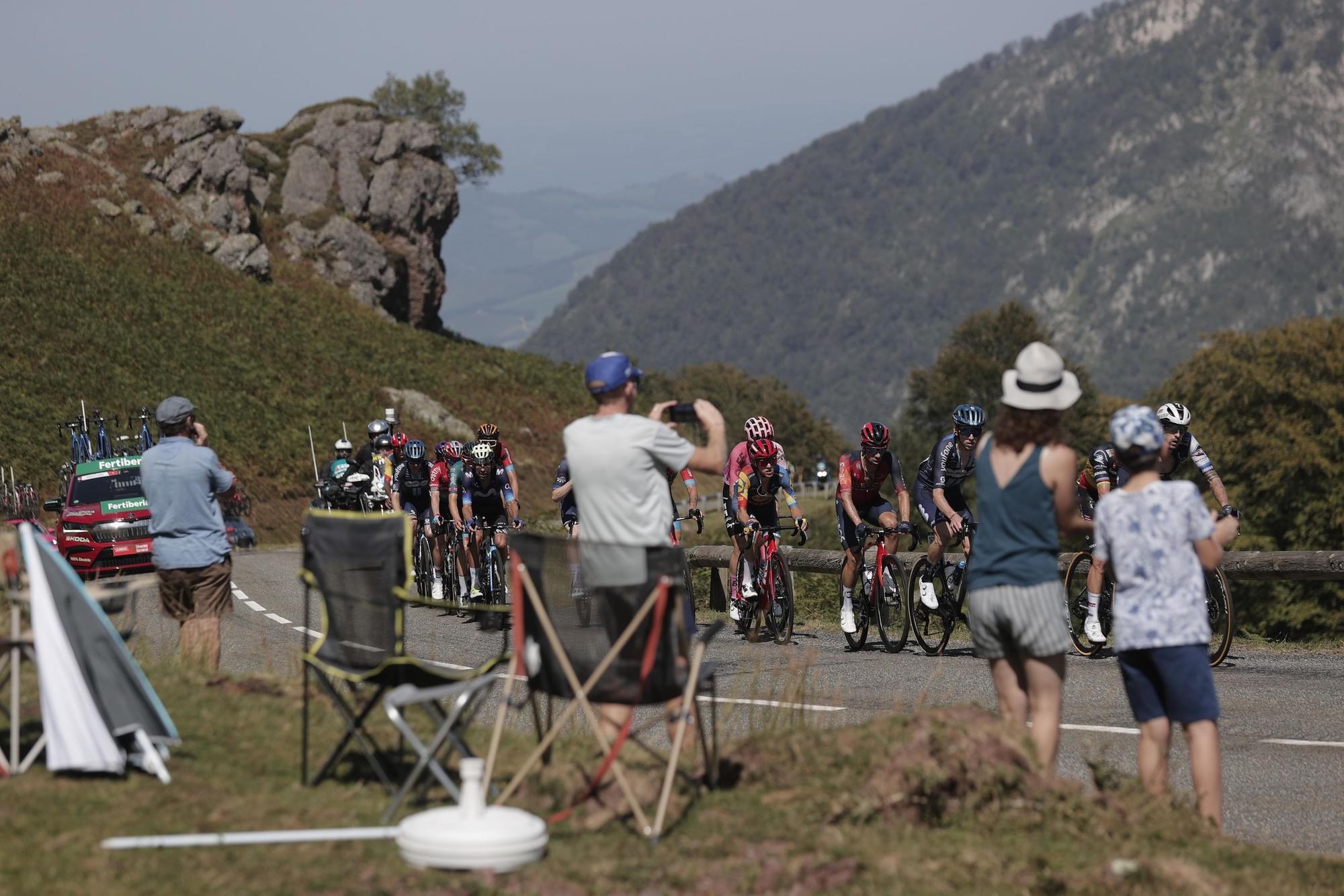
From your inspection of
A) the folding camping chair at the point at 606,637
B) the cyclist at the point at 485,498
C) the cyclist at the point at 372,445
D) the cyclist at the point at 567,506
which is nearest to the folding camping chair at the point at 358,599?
the folding camping chair at the point at 606,637

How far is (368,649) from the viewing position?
7.08m

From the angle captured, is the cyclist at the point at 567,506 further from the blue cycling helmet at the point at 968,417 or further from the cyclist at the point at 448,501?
the blue cycling helmet at the point at 968,417

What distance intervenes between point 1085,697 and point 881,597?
10.4 ft

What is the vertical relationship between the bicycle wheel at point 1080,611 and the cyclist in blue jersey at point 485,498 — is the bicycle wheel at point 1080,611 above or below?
below

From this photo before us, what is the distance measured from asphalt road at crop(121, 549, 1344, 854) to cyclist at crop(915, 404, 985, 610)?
110 centimetres

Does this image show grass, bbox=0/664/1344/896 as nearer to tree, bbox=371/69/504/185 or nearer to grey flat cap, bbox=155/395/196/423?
grey flat cap, bbox=155/395/196/423

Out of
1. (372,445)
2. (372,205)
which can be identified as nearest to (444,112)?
(372,205)

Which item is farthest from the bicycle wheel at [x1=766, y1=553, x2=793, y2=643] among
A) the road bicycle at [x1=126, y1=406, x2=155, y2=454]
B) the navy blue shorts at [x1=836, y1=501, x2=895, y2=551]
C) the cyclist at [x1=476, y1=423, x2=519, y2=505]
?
the road bicycle at [x1=126, y1=406, x2=155, y2=454]

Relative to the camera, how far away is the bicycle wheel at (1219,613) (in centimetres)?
1277

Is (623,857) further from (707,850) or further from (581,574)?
(581,574)

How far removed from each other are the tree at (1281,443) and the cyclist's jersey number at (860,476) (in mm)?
31341

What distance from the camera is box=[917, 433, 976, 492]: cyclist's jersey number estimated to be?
514 inches

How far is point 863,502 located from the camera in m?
14.2

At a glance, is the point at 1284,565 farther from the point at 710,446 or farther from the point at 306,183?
the point at 306,183
